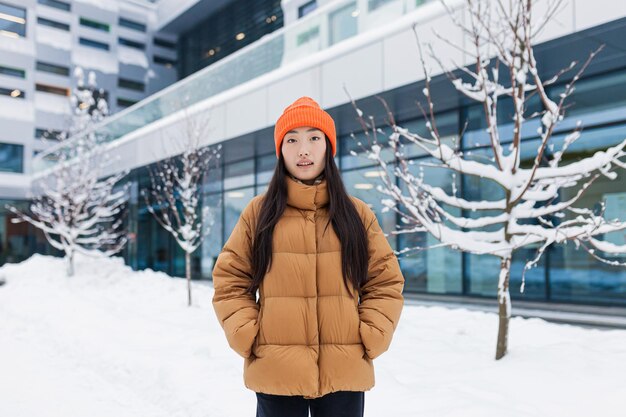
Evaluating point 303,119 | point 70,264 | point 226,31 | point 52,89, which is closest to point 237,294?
point 303,119

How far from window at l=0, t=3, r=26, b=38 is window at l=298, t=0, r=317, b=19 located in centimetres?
2205

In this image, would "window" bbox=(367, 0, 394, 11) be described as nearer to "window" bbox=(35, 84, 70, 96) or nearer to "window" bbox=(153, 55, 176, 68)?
"window" bbox=(35, 84, 70, 96)

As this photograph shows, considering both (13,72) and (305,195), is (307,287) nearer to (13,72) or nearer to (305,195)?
(305,195)

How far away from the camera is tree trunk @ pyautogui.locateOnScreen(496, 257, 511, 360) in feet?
16.7

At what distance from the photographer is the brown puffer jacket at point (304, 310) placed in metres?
2.08

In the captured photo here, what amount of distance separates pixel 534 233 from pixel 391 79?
4.90 metres

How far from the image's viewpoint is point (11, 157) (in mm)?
29094

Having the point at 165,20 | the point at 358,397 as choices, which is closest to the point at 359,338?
the point at 358,397

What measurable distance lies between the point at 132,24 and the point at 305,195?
38.8m

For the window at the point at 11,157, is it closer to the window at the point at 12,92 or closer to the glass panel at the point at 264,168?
the window at the point at 12,92

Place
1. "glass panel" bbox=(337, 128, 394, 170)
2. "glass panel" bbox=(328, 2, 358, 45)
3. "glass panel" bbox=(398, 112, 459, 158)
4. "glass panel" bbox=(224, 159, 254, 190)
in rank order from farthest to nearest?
"glass panel" bbox=(224, 159, 254, 190) → "glass panel" bbox=(337, 128, 394, 170) → "glass panel" bbox=(398, 112, 459, 158) → "glass panel" bbox=(328, 2, 358, 45)

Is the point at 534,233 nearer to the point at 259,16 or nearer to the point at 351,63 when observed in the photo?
the point at 351,63

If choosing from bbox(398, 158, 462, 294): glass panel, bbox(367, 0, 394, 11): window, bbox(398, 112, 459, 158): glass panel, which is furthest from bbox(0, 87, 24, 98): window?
bbox(367, 0, 394, 11): window

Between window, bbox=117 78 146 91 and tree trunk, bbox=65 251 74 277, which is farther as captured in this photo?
window, bbox=117 78 146 91
